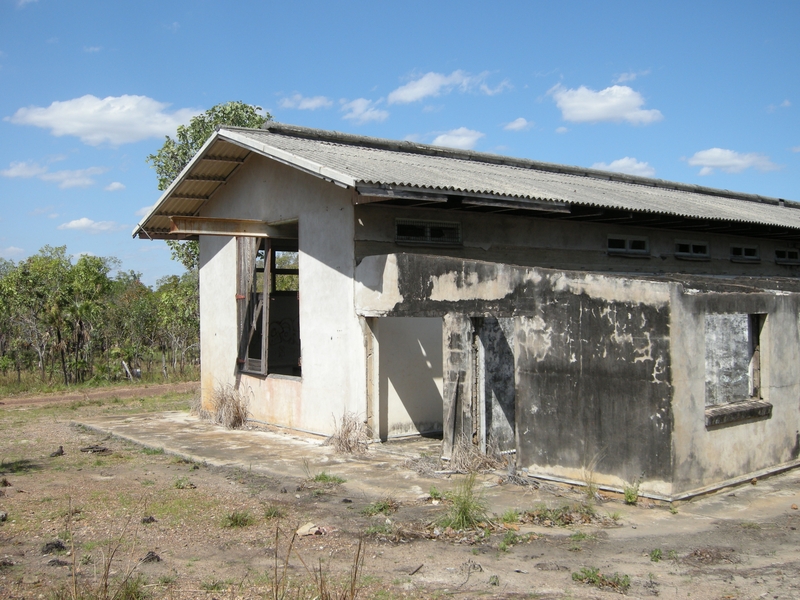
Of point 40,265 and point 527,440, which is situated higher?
point 40,265

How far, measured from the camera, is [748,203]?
21.2 meters

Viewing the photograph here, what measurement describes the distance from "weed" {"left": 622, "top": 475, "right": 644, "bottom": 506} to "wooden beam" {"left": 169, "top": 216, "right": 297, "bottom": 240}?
709 centimetres

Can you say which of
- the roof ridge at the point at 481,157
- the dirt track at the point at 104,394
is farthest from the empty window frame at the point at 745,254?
the dirt track at the point at 104,394

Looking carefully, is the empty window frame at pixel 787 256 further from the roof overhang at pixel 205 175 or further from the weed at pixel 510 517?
the weed at pixel 510 517

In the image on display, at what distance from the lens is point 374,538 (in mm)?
6320

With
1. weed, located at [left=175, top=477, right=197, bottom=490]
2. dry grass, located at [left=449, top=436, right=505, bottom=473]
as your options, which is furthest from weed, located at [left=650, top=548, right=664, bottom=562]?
weed, located at [left=175, top=477, right=197, bottom=490]

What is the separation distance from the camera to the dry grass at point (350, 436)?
33.6 feet

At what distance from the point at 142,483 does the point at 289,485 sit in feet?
5.79

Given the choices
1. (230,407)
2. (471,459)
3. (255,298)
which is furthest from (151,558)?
(255,298)

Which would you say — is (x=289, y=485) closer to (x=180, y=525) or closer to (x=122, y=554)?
(x=180, y=525)

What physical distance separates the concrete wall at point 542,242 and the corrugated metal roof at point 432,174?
0.57 metres

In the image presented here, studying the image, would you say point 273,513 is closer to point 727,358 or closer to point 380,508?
point 380,508

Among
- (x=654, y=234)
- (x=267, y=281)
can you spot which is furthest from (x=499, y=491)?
(x=654, y=234)

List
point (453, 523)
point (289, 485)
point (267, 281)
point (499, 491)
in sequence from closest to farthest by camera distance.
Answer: point (453, 523) < point (499, 491) < point (289, 485) < point (267, 281)
